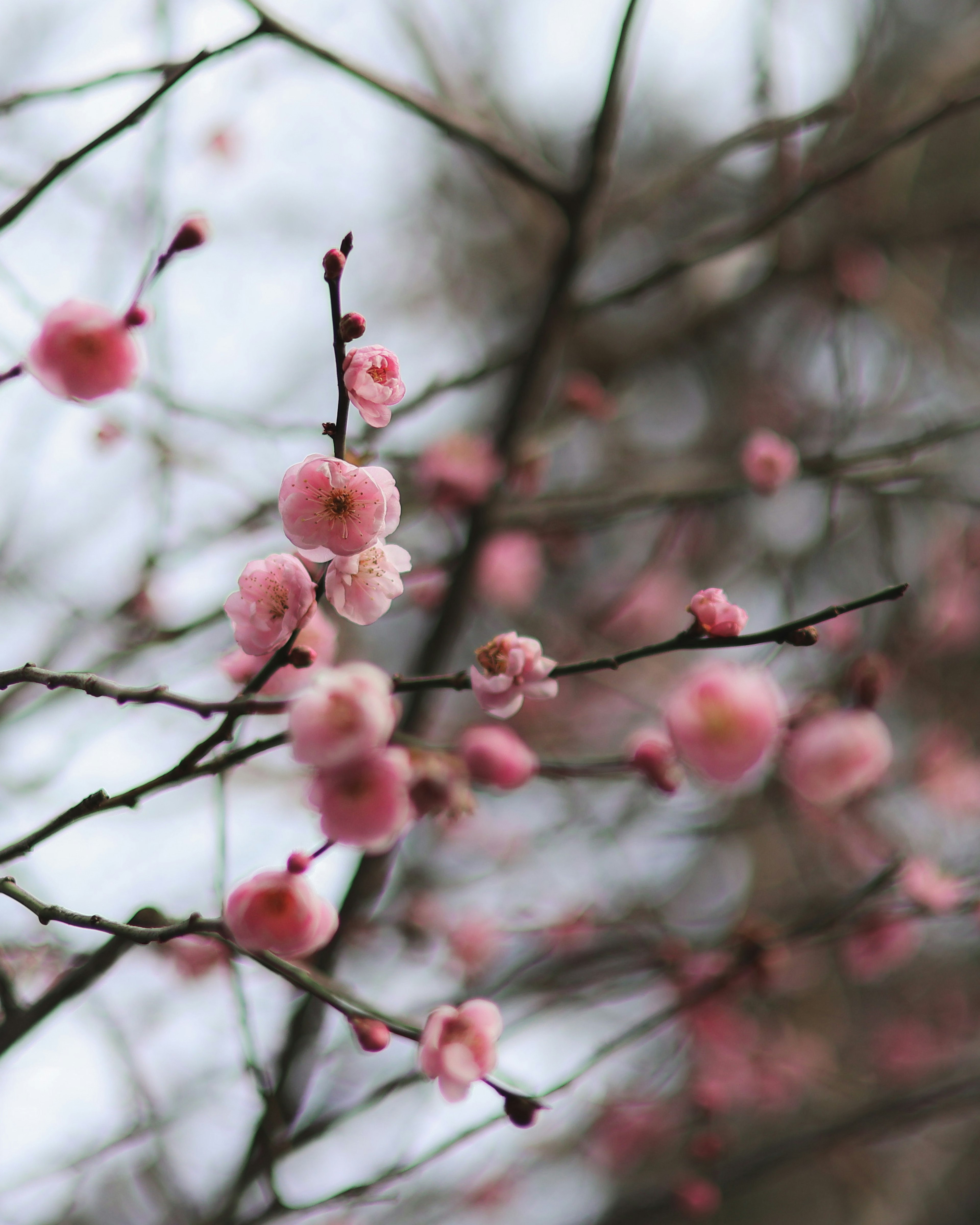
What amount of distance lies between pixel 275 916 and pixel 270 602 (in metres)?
0.33

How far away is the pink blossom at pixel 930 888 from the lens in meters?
1.71

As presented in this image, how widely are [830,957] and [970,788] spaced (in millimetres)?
1341

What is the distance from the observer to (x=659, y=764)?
1.19m

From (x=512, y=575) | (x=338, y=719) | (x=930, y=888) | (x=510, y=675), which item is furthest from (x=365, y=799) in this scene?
(x=512, y=575)

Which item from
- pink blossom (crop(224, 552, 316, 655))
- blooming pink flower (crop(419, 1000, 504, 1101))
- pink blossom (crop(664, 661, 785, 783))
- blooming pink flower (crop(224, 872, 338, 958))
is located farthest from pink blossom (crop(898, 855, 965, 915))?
pink blossom (crop(224, 552, 316, 655))

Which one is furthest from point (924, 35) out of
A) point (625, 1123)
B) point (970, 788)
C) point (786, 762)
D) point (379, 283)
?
point (625, 1123)

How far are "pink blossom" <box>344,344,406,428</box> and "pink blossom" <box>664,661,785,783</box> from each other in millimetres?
471

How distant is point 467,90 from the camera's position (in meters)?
2.95

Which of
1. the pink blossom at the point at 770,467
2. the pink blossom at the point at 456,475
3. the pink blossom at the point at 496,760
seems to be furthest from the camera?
the pink blossom at the point at 456,475

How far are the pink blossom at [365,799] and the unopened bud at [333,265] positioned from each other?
1.31 feet

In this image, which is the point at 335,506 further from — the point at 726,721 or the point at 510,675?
the point at 726,721

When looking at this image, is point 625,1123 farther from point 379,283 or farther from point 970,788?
point 379,283

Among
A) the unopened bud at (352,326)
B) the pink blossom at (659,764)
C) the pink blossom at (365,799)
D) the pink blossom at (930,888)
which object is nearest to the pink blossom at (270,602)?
the pink blossom at (365,799)

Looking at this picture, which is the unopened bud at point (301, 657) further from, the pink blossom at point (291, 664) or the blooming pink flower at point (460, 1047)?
the blooming pink flower at point (460, 1047)
